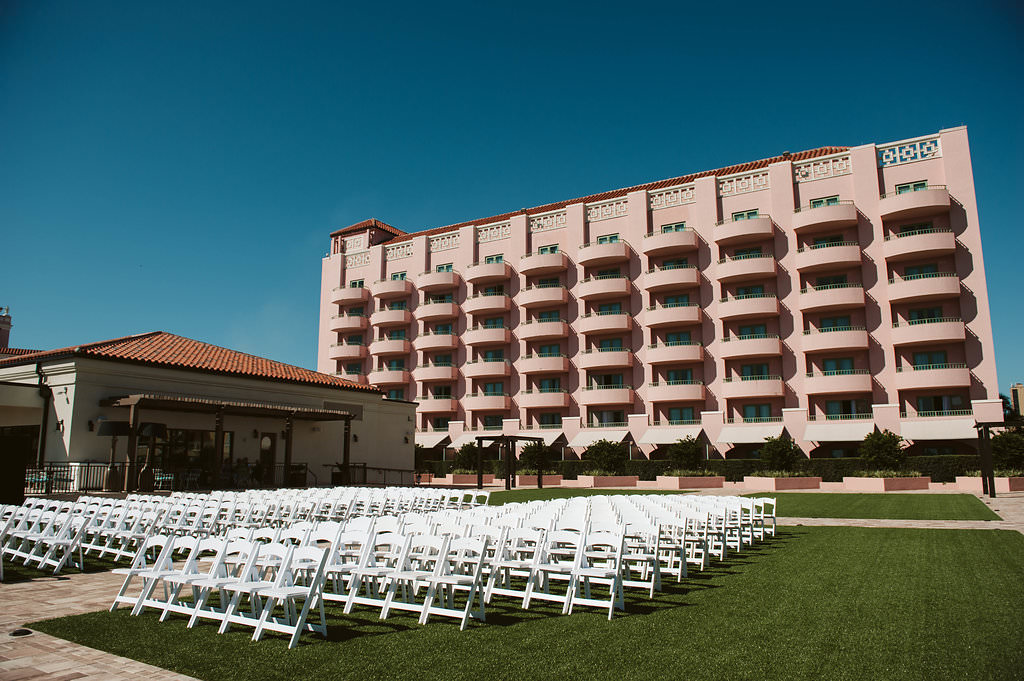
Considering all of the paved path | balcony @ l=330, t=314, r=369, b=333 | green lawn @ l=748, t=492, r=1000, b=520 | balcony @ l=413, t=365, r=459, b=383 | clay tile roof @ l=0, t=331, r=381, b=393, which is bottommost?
green lawn @ l=748, t=492, r=1000, b=520

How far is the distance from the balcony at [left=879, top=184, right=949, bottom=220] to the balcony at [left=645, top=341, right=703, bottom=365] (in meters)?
14.1

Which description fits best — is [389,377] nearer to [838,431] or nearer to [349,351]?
[349,351]

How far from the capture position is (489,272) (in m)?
55.6

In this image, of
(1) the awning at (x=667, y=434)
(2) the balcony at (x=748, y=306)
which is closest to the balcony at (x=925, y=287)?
(2) the balcony at (x=748, y=306)

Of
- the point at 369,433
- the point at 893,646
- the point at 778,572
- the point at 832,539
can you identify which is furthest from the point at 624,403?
the point at 893,646

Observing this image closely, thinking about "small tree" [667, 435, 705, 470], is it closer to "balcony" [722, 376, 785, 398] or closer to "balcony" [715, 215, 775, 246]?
"balcony" [722, 376, 785, 398]

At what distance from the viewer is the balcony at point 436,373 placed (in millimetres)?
56500

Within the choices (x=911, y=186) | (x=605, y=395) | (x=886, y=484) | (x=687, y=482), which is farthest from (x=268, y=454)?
(x=911, y=186)

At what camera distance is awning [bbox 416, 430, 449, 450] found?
54.3m

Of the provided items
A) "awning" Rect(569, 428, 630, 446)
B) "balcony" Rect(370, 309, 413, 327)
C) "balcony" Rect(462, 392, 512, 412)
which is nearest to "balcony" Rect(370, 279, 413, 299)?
"balcony" Rect(370, 309, 413, 327)

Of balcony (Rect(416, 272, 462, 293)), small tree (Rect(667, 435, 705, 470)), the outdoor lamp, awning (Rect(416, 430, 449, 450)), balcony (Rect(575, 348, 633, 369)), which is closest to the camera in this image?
the outdoor lamp

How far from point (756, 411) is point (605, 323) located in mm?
11994

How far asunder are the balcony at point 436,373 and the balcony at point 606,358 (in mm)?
10944

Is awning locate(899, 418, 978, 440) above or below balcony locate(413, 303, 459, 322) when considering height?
below
